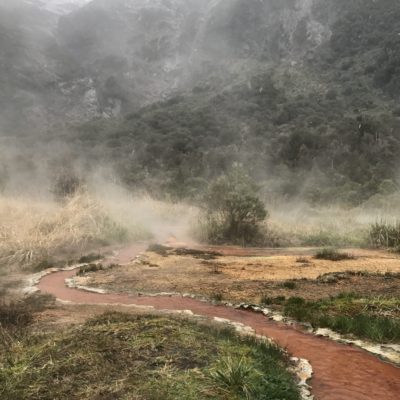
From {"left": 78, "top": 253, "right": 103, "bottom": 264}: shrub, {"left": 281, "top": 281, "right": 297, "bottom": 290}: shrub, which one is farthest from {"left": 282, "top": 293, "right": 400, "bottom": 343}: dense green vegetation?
{"left": 78, "top": 253, "right": 103, "bottom": 264}: shrub

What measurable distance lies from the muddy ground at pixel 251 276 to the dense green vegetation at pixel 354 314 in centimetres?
71

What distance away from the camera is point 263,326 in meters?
9.13

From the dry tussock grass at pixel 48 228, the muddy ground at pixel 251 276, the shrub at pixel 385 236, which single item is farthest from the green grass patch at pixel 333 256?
the dry tussock grass at pixel 48 228

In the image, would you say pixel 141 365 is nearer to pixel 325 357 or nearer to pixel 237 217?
pixel 325 357

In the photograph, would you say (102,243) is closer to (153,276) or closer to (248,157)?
(153,276)

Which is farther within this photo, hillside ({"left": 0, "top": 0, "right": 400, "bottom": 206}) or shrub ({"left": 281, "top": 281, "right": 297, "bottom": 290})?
hillside ({"left": 0, "top": 0, "right": 400, "bottom": 206})

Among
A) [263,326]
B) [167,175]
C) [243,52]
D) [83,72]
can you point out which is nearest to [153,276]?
[263,326]

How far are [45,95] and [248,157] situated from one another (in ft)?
169

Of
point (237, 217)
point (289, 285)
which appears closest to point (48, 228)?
point (237, 217)

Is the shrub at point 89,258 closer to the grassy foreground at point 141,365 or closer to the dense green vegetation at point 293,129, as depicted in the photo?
the grassy foreground at point 141,365

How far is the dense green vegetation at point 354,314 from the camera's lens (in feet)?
27.3

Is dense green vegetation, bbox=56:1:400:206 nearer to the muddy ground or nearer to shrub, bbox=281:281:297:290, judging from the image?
the muddy ground

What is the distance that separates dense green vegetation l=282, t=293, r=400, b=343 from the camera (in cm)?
831

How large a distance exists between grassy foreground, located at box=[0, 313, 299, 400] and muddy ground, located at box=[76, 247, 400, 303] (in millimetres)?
3735
